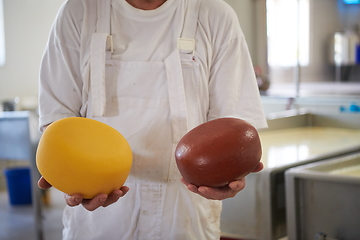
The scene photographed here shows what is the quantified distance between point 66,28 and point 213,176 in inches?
20.5

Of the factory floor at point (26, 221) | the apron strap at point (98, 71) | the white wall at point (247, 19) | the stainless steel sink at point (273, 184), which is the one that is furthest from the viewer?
the white wall at point (247, 19)

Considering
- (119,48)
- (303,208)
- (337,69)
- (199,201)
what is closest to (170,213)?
(199,201)

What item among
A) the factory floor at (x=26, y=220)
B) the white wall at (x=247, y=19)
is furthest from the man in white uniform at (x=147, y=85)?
the white wall at (x=247, y=19)

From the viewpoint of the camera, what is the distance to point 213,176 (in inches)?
32.9

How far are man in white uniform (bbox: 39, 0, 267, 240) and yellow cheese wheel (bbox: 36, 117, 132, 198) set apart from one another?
0.16 metres

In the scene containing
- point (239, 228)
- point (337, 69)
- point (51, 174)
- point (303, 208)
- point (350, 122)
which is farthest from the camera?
point (337, 69)

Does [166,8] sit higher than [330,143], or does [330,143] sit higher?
[166,8]

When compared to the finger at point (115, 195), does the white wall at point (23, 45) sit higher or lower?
higher

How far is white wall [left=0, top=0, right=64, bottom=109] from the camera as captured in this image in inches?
186

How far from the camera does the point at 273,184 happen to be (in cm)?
156

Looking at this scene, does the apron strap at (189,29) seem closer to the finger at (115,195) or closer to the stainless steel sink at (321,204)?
the finger at (115,195)

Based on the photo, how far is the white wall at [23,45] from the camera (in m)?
4.73

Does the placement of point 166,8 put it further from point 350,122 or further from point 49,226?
point 49,226

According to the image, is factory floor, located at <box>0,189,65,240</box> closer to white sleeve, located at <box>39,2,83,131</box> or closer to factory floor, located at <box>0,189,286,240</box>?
factory floor, located at <box>0,189,286,240</box>
